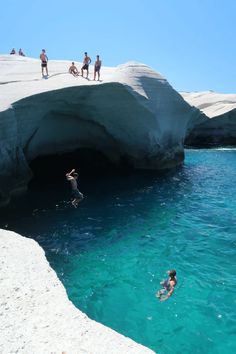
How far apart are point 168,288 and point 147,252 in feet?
10.4

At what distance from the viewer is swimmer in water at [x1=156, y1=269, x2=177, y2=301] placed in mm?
10047

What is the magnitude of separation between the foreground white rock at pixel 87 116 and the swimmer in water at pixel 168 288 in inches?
424

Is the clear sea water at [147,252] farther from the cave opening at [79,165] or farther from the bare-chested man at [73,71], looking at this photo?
the bare-chested man at [73,71]

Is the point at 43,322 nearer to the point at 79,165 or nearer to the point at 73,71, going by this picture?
the point at 73,71

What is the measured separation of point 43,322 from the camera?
299 inches

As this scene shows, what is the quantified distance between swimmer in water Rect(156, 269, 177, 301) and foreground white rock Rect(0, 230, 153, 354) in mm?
2751

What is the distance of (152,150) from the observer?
27.3 meters

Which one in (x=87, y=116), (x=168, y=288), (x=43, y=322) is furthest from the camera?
(x=87, y=116)

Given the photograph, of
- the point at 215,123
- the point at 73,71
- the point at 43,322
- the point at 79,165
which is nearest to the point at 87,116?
the point at 73,71

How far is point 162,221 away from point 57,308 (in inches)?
368

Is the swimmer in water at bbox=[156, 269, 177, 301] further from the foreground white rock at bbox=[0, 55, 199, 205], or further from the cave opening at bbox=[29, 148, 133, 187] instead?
the cave opening at bbox=[29, 148, 133, 187]

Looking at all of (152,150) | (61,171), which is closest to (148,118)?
(152,150)

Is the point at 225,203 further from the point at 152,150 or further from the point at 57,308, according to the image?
the point at 57,308

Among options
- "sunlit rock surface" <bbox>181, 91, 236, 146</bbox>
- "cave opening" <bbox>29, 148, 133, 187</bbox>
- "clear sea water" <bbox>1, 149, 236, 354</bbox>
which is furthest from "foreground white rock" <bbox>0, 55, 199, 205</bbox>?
"sunlit rock surface" <bbox>181, 91, 236, 146</bbox>
